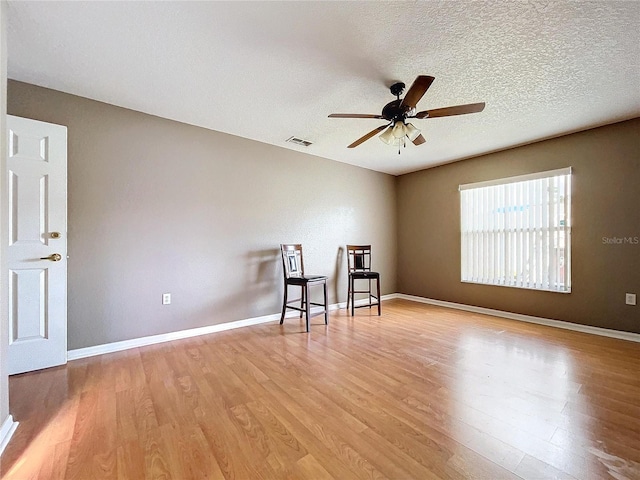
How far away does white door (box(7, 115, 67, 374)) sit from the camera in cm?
209

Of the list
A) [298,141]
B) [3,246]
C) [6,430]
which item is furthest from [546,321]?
[3,246]

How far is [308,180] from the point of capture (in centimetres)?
405

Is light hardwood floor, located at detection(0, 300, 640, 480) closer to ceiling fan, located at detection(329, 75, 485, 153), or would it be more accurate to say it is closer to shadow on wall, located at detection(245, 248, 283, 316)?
shadow on wall, located at detection(245, 248, 283, 316)

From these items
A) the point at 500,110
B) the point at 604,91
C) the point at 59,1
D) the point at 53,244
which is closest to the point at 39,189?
the point at 53,244

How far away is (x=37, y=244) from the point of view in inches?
85.6

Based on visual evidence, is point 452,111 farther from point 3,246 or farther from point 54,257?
point 54,257

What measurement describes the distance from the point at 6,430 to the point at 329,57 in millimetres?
2926

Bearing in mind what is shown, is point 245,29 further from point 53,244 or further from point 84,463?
point 84,463

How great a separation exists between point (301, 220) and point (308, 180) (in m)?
0.62

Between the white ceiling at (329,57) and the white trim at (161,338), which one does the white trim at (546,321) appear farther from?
the white trim at (161,338)

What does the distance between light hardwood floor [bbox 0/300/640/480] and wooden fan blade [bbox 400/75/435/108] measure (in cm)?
206

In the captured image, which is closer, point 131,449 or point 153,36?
point 131,449

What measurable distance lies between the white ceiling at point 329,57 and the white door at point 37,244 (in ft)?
1.80

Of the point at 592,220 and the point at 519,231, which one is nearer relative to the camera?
the point at 592,220
